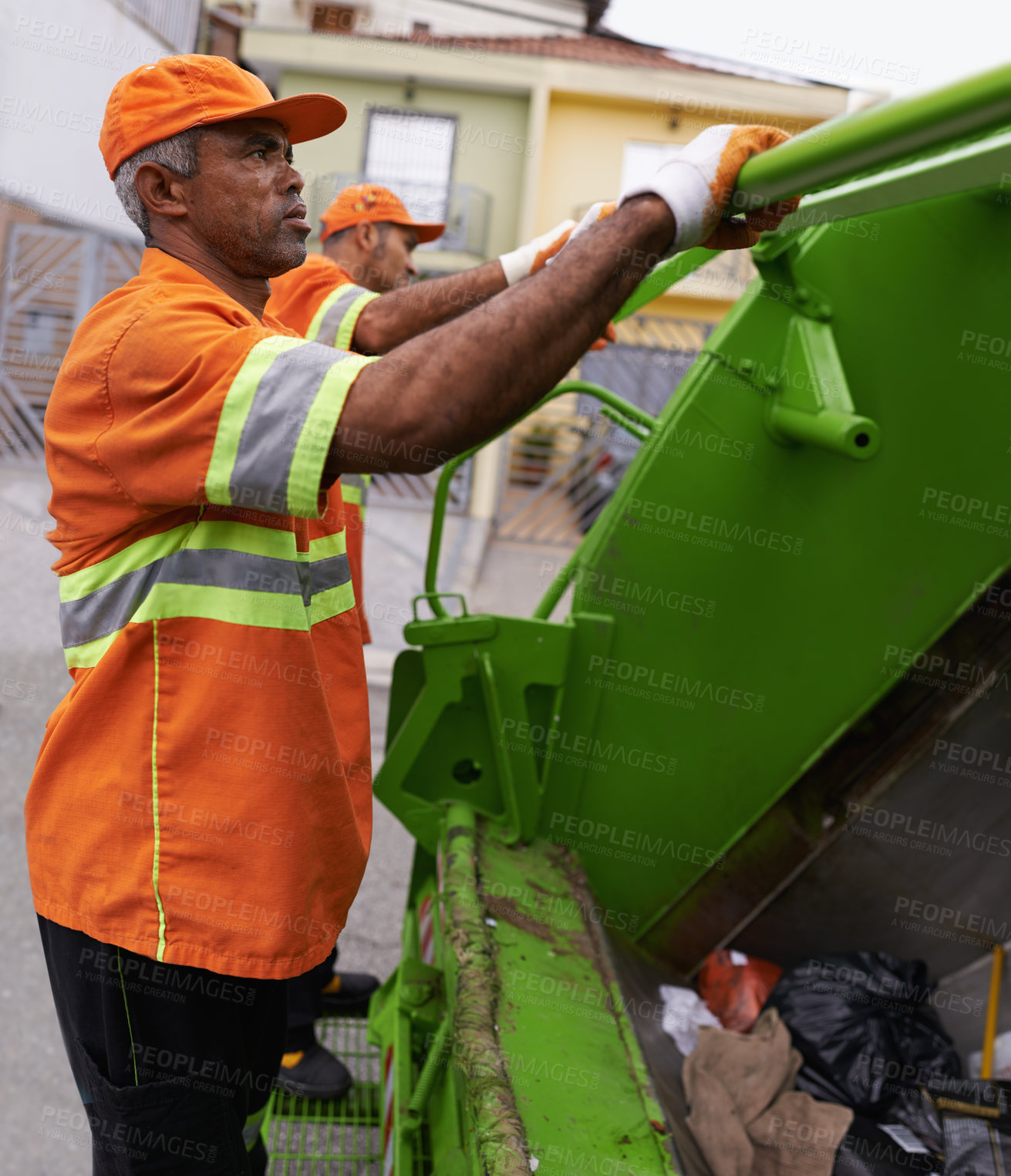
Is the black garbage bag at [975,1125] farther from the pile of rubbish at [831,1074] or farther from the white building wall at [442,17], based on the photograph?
the white building wall at [442,17]

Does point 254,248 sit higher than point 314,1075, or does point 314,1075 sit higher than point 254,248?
point 254,248

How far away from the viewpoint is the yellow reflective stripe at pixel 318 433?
1.09m

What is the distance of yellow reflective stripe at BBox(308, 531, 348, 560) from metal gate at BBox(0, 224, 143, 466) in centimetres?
955

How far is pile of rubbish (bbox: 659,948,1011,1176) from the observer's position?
1925mm

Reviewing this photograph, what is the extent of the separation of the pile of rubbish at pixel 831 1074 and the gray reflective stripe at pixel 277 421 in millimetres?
1616

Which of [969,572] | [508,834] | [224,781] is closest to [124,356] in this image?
[224,781]

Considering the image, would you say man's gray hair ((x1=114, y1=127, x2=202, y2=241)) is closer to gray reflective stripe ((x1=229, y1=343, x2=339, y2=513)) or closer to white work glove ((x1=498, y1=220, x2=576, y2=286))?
gray reflective stripe ((x1=229, y1=343, x2=339, y2=513))

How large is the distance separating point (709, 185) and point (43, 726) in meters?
4.70

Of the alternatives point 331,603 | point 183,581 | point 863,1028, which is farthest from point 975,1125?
point 183,581

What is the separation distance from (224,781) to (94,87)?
12938mm

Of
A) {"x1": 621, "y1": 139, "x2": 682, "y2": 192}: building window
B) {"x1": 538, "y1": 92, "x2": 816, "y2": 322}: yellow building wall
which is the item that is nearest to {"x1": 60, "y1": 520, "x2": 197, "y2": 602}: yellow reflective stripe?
{"x1": 538, "y1": 92, "x2": 816, "y2": 322}: yellow building wall

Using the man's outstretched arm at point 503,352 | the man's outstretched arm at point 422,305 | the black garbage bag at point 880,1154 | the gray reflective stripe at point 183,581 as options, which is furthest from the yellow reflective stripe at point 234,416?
the black garbage bag at point 880,1154

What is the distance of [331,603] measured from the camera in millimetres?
1534

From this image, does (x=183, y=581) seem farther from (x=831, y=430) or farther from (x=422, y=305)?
(x=831, y=430)
